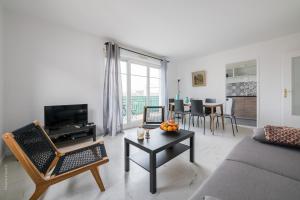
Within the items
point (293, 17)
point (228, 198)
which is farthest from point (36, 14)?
point (293, 17)

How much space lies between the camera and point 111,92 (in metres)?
3.04

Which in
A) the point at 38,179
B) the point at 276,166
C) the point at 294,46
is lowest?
the point at 38,179

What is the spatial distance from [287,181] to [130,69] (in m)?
3.47

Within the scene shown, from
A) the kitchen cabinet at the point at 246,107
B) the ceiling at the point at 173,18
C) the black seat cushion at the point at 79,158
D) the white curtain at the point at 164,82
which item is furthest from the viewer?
the kitchen cabinet at the point at 246,107

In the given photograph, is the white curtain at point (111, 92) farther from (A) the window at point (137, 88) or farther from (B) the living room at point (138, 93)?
(A) the window at point (137, 88)

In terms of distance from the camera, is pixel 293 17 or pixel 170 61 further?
pixel 170 61

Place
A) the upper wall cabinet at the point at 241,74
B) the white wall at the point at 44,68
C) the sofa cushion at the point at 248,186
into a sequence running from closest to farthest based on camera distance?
the sofa cushion at the point at 248,186 < the white wall at the point at 44,68 < the upper wall cabinet at the point at 241,74

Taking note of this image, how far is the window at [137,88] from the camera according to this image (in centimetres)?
362

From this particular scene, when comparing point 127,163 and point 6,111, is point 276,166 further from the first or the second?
point 6,111

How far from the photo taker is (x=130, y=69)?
3.68 meters

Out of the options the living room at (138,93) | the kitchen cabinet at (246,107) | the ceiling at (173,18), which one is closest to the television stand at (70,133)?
the living room at (138,93)

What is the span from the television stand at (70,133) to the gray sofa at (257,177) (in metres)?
2.21

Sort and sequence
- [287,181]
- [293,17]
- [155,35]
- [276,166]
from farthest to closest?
[155,35]
[293,17]
[276,166]
[287,181]

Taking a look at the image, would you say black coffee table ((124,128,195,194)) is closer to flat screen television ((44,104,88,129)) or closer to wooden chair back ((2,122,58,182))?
wooden chair back ((2,122,58,182))
